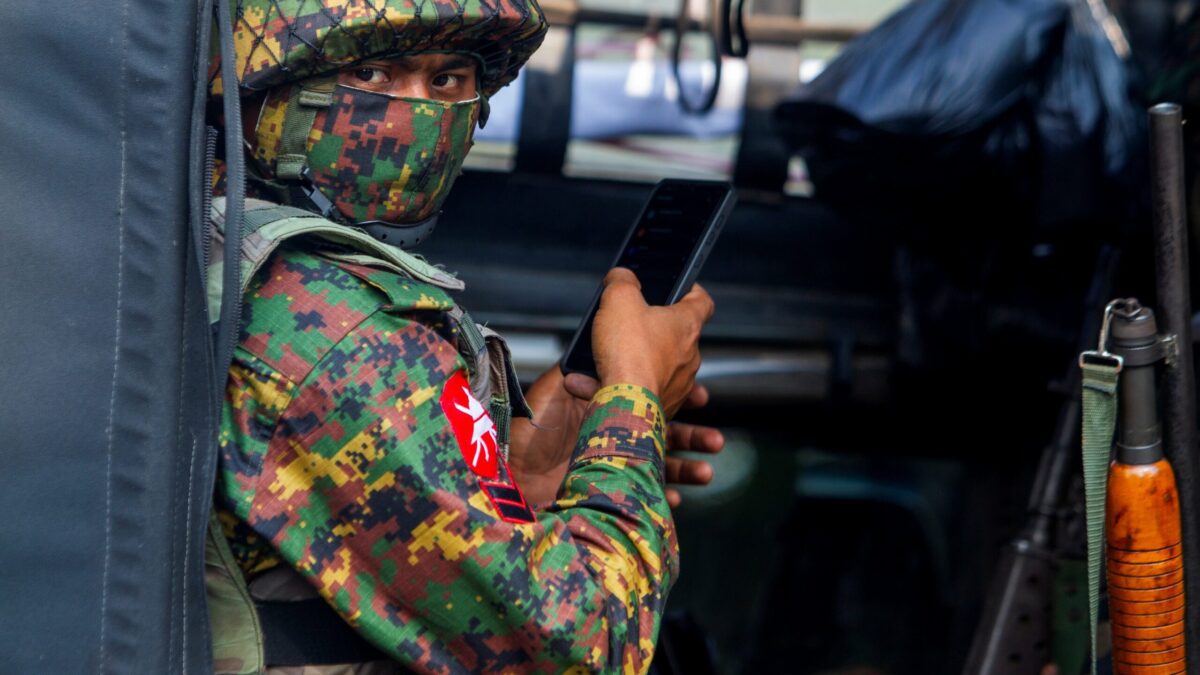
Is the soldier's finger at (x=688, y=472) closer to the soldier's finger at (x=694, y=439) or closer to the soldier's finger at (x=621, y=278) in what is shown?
the soldier's finger at (x=694, y=439)

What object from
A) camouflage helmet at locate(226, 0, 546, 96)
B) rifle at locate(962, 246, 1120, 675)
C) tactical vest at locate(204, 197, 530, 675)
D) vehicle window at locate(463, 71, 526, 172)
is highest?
camouflage helmet at locate(226, 0, 546, 96)

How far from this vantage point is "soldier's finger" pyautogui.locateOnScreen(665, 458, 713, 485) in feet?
5.23

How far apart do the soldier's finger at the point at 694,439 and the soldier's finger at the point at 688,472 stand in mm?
26

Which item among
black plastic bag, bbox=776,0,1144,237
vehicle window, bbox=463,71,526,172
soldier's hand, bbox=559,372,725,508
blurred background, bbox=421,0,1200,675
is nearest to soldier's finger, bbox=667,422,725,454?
soldier's hand, bbox=559,372,725,508

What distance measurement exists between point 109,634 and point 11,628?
0.25ft

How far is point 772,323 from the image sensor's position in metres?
2.79

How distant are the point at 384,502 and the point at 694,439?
0.64 meters

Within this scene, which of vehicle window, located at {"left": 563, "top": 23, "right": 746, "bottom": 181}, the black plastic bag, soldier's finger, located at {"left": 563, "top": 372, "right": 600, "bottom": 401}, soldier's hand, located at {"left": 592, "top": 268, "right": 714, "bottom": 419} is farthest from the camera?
vehicle window, located at {"left": 563, "top": 23, "right": 746, "bottom": 181}

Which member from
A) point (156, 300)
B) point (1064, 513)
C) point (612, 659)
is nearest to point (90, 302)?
point (156, 300)

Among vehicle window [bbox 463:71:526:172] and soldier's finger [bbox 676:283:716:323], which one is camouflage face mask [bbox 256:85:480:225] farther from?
vehicle window [bbox 463:71:526:172]

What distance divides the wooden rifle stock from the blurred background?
0.58 m

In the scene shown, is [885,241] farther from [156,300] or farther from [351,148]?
[156,300]

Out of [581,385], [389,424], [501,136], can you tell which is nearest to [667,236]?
[581,385]

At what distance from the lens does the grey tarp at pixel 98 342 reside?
104cm
